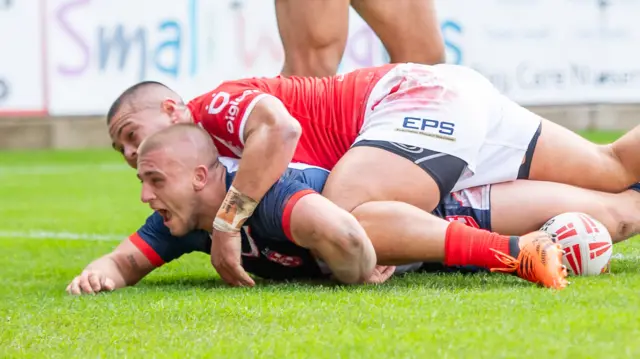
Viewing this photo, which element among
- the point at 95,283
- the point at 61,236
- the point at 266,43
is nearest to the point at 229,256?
the point at 95,283

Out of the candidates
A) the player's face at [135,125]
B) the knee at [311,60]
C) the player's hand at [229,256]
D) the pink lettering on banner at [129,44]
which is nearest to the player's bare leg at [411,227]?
the player's hand at [229,256]

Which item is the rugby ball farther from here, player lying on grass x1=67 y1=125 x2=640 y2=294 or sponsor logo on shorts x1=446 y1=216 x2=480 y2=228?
sponsor logo on shorts x1=446 y1=216 x2=480 y2=228

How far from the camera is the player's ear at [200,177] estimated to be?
143 inches

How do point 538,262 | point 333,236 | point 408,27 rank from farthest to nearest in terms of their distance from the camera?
point 408,27, point 333,236, point 538,262

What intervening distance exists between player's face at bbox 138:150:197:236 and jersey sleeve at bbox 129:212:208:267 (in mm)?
258

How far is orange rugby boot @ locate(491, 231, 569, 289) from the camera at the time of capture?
3.07m

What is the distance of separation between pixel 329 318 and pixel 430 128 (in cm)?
109

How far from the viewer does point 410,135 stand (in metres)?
3.63

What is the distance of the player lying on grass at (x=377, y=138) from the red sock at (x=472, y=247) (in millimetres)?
18

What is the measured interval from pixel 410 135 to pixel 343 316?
40.6 inches

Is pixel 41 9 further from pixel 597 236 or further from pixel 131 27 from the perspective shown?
pixel 597 236

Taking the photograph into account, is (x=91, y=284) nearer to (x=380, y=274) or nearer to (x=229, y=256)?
(x=229, y=256)

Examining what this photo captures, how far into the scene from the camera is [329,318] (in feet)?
8.98

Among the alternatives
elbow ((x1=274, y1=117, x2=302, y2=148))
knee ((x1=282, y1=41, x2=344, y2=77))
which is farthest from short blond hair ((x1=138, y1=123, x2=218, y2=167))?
knee ((x1=282, y1=41, x2=344, y2=77))
